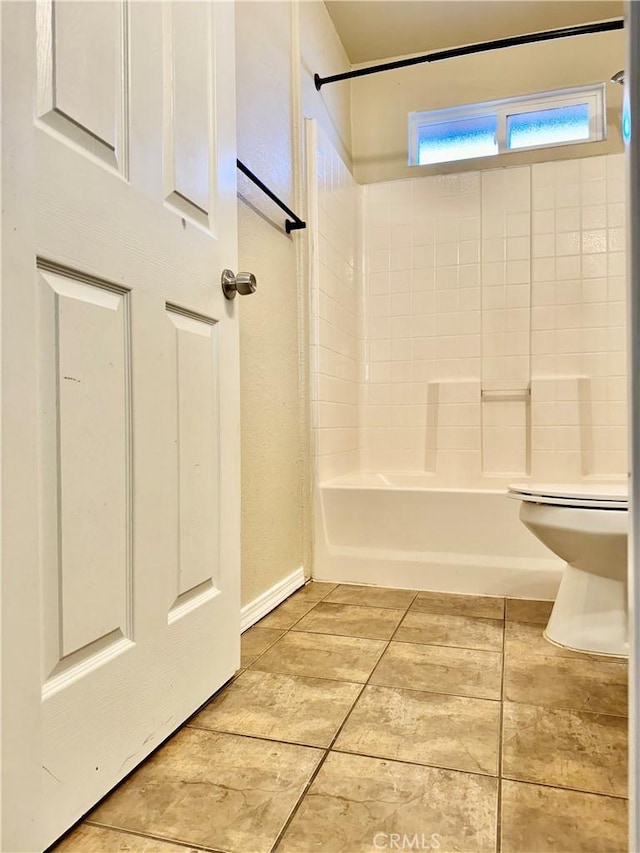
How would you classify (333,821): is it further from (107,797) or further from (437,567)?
(437,567)

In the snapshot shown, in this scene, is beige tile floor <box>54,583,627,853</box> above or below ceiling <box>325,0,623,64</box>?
below

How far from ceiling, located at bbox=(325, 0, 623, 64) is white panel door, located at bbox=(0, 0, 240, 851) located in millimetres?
1819

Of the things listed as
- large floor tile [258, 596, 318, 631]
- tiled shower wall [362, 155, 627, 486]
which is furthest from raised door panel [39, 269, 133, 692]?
tiled shower wall [362, 155, 627, 486]

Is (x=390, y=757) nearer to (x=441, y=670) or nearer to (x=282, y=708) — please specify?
(x=282, y=708)

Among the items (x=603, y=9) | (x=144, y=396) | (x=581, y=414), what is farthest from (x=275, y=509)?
(x=603, y=9)

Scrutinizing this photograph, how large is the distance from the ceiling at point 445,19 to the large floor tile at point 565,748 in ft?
9.51

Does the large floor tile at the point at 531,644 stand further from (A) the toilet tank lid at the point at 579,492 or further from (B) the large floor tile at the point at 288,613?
(B) the large floor tile at the point at 288,613

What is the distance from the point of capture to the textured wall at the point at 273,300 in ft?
5.70

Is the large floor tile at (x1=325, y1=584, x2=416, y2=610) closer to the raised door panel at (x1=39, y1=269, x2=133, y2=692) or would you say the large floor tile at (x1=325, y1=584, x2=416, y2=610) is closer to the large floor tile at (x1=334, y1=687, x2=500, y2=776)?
the large floor tile at (x1=334, y1=687, x2=500, y2=776)

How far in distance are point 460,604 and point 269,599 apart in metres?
0.63

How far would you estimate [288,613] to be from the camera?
1.82 m

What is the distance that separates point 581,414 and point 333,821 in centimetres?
232

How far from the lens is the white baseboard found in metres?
1.68

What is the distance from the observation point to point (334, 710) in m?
1.18
